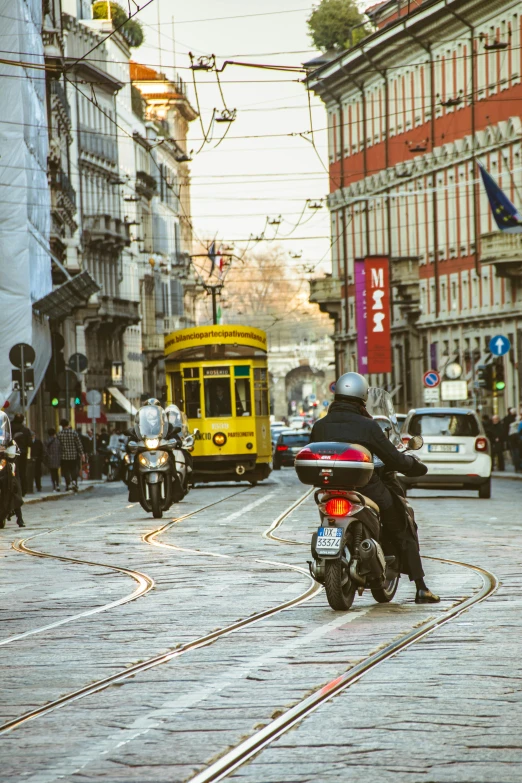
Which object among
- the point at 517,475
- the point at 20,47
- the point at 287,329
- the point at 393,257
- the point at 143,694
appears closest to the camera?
the point at 143,694

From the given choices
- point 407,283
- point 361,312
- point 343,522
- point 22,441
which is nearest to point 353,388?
point 343,522

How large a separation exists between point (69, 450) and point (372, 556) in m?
28.3

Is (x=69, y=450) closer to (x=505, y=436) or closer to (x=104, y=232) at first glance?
(x=505, y=436)

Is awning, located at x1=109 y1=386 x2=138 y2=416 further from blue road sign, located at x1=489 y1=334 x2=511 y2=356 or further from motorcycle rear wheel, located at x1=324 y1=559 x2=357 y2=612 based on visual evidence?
motorcycle rear wheel, located at x1=324 y1=559 x2=357 y2=612

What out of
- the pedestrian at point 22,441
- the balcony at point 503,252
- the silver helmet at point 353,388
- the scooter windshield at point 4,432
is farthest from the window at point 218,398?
the silver helmet at point 353,388

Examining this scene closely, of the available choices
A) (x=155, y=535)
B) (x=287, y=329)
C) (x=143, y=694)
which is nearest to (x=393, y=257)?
(x=155, y=535)

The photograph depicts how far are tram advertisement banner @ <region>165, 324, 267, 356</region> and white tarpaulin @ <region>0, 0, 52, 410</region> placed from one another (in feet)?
23.4

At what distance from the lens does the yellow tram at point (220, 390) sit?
120 feet

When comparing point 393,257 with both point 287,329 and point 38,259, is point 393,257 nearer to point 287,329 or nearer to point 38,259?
point 38,259

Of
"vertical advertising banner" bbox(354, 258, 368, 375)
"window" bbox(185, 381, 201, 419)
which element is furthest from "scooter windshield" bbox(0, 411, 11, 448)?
"vertical advertising banner" bbox(354, 258, 368, 375)

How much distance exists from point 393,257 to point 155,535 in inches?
2030

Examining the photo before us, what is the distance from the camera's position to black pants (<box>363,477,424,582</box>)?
40.0 ft

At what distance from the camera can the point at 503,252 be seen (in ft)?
178

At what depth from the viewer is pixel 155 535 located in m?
21.2
